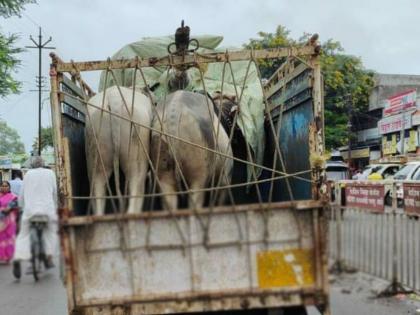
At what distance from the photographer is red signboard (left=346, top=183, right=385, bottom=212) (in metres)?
12.5

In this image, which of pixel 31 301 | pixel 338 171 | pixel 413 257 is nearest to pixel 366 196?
pixel 413 257

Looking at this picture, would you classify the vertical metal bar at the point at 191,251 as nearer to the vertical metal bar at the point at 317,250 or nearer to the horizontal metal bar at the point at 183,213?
the horizontal metal bar at the point at 183,213

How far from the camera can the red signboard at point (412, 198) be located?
39.4ft

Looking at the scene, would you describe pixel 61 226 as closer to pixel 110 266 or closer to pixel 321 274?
pixel 110 266

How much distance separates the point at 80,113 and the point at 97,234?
2.40 m

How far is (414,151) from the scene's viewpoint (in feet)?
92.0

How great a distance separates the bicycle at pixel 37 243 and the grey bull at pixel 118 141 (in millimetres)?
1139

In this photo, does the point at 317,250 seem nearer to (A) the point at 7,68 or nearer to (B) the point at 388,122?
(A) the point at 7,68

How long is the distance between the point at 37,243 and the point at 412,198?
10.9 m

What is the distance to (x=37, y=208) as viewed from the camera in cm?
301

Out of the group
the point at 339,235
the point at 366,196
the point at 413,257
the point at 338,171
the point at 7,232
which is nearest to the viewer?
the point at 7,232

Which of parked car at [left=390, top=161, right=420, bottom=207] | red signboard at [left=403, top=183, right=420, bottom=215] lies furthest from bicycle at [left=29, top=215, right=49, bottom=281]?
parked car at [left=390, top=161, right=420, bottom=207]

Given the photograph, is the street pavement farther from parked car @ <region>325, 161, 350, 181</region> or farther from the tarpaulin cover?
parked car @ <region>325, 161, 350, 181</region>

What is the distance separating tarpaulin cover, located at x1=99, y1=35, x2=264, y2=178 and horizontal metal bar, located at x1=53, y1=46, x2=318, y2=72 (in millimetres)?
1024
